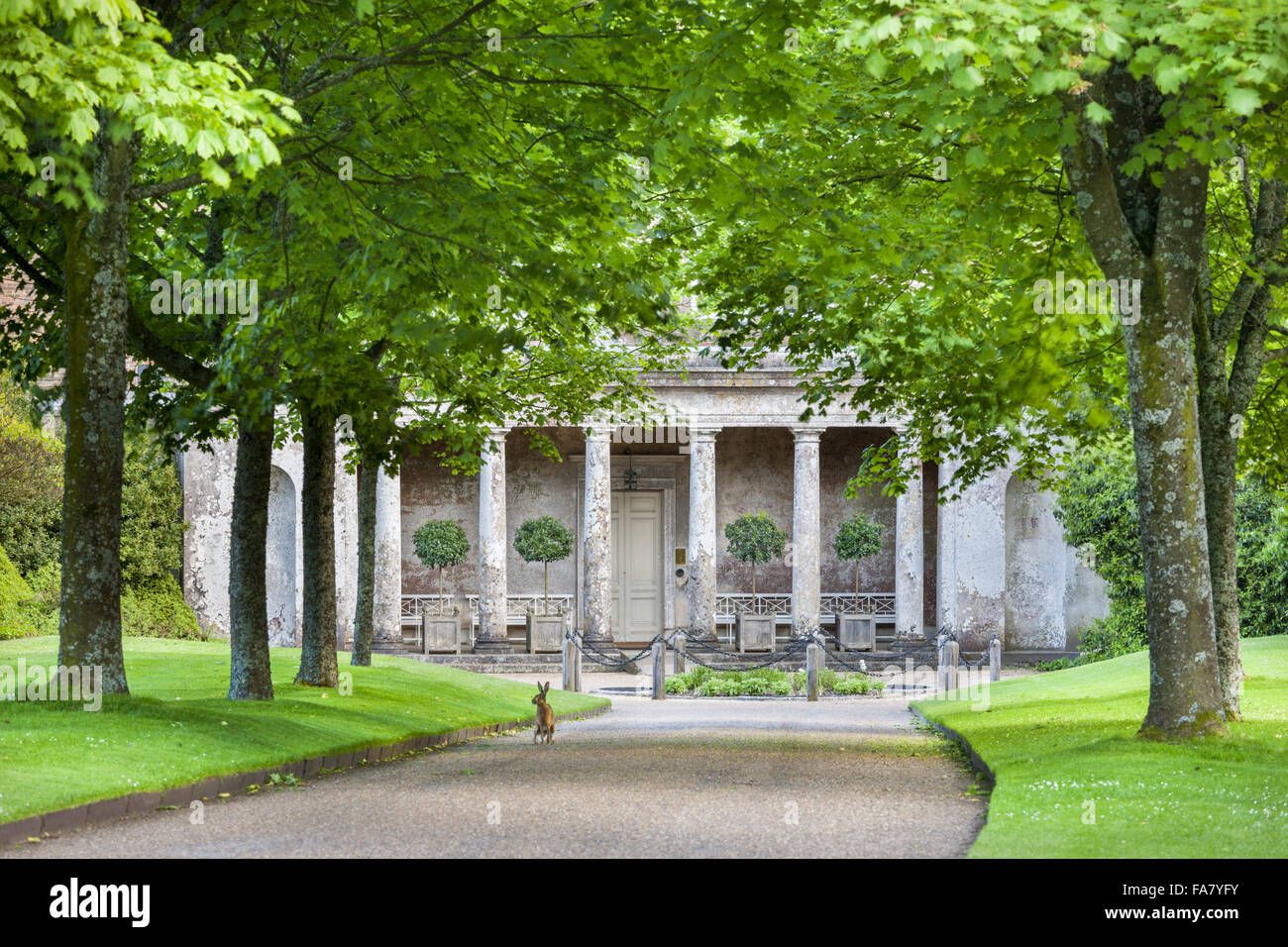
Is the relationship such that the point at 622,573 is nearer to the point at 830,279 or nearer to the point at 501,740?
the point at 501,740

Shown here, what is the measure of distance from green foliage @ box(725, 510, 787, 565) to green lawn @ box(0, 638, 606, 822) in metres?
10.7

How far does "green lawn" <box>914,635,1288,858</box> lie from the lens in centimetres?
722

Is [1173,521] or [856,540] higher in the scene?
[1173,521]

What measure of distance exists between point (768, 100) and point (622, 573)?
26.7m

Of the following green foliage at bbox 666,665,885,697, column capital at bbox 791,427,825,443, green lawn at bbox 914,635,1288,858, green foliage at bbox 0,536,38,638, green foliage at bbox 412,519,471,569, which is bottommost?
green foliage at bbox 666,665,885,697

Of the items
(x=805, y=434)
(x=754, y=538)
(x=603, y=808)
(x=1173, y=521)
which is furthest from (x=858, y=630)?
(x=603, y=808)

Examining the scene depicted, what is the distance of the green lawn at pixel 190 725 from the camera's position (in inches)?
356

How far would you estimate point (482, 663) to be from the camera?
30.1 metres

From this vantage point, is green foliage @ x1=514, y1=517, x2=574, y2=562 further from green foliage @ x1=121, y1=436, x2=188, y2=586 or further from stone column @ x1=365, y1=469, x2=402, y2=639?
green foliage @ x1=121, y1=436, x2=188, y2=586

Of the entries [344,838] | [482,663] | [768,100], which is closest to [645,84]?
[768,100]

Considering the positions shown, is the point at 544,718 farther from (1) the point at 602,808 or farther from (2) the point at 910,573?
(2) the point at 910,573

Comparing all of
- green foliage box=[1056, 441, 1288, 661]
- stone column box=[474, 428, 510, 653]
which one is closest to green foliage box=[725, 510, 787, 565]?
stone column box=[474, 428, 510, 653]

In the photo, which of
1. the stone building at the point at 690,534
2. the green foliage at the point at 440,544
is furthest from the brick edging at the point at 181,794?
the stone building at the point at 690,534

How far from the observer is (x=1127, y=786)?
29.6ft
